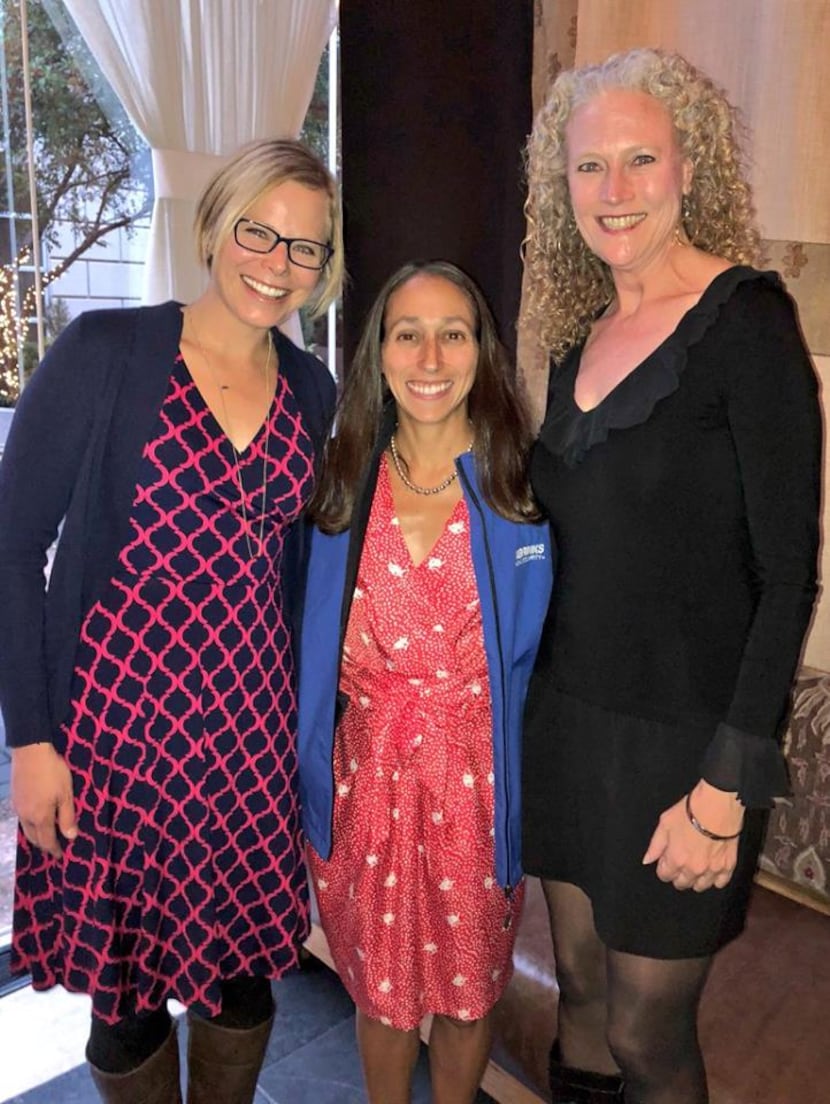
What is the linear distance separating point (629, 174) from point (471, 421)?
17.7 inches

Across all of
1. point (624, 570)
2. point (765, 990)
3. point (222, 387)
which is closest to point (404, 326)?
point (222, 387)

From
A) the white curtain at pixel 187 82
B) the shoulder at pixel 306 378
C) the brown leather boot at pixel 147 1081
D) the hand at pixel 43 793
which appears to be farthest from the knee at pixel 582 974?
the white curtain at pixel 187 82

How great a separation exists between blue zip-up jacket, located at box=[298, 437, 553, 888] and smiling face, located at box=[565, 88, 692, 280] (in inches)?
15.6

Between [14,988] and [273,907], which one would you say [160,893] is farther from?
[14,988]

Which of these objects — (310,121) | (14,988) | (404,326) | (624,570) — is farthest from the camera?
(310,121)

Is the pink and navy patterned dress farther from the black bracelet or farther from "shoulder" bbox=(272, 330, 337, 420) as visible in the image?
the black bracelet

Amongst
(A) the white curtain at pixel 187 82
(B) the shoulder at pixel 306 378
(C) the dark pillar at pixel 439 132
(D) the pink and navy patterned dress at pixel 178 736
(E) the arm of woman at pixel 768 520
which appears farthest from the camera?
(C) the dark pillar at pixel 439 132

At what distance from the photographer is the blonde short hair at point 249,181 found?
145 centimetres

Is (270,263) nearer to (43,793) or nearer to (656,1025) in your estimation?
(43,793)

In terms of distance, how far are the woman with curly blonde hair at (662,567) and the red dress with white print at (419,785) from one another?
10 cm

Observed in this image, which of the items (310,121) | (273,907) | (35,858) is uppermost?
(310,121)

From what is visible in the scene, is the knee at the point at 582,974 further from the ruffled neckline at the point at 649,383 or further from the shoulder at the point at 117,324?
the shoulder at the point at 117,324

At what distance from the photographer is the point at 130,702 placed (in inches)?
55.8

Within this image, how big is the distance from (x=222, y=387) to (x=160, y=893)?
0.75m
